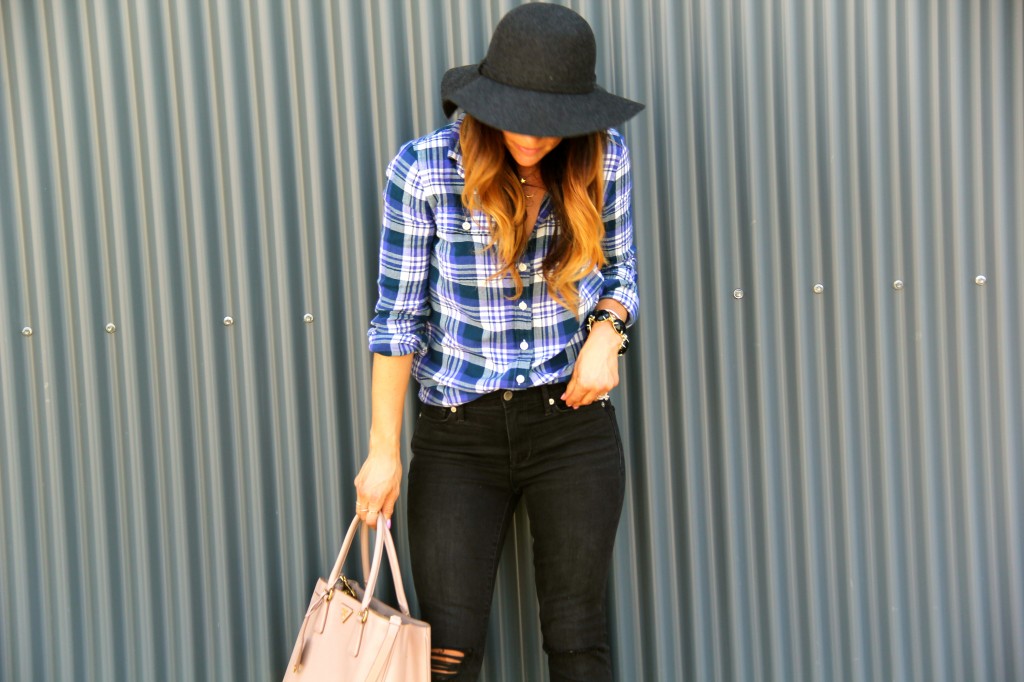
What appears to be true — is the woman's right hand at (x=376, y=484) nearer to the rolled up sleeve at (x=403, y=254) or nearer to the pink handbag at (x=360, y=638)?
the pink handbag at (x=360, y=638)

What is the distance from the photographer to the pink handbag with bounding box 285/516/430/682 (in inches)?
84.8

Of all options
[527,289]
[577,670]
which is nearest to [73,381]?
[527,289]

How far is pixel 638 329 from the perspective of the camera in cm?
279

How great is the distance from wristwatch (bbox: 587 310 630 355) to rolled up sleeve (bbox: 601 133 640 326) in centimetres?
4

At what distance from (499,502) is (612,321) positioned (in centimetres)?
48


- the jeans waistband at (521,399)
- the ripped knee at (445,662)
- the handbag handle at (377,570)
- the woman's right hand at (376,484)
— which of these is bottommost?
the ripped knee at (445,662)

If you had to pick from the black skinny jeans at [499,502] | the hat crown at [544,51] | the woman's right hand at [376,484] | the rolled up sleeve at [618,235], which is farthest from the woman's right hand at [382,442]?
the hat crown at [544,51]

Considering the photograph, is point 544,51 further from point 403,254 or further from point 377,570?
point 377,570

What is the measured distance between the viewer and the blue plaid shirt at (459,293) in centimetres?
219

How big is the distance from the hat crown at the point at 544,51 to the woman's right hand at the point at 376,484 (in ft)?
2.76

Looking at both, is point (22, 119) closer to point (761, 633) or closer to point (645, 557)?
point (645, 557)

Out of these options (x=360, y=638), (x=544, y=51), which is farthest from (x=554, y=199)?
(x=360, y=638)

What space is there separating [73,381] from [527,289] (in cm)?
134

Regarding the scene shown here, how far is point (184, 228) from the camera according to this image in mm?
2730
